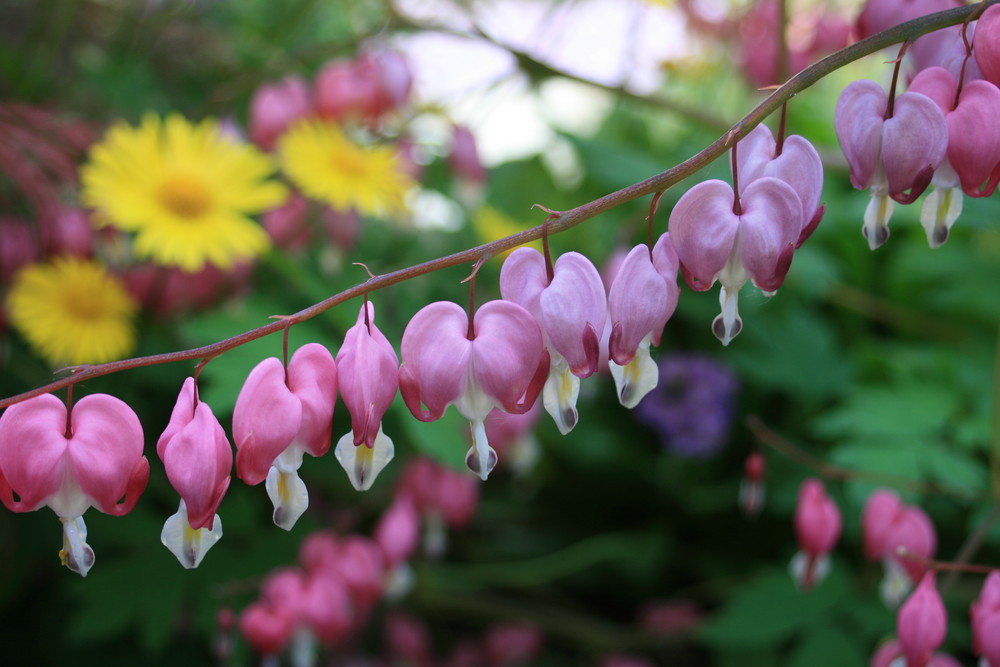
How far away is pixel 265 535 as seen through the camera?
1161 millimetres

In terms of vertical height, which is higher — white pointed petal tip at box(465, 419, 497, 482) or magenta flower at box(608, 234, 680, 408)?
magenta flower at box(608, 234, 680, 408)

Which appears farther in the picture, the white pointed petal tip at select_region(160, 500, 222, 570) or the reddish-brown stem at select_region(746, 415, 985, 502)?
the reddish-brown stem at select_region(746, 415, 985, 502)

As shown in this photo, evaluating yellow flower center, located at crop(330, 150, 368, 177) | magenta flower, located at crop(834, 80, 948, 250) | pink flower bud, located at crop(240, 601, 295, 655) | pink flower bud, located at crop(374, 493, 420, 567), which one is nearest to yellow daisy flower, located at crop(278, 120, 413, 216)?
yellow flower center, located at crop(330, 150, 368, 177)

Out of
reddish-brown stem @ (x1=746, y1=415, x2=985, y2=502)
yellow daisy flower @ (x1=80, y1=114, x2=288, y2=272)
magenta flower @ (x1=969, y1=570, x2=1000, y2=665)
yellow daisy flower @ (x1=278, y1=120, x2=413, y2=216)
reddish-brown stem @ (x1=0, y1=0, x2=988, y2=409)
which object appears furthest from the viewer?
yellow daisy flower @ (x1=278, y1=120, x2=413, y2=216)

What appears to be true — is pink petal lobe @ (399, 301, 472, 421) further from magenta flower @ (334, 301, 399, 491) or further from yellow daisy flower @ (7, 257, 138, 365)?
yellow daisy flower @ (7, 257, 138, 365)

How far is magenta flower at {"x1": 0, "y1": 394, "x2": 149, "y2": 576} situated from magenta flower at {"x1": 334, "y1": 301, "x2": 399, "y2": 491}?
120 millimetres

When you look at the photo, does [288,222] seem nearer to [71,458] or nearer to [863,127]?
[71,458]

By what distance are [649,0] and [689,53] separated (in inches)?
18.2

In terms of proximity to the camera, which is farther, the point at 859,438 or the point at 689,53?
the point at 689,53

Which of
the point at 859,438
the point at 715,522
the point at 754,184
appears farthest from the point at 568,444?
the point at 754,184

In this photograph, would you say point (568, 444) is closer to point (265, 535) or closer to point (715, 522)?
point (715, 522)

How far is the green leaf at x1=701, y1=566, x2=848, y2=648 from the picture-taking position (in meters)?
1.09

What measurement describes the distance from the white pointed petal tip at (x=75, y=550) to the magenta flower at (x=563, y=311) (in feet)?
0.92

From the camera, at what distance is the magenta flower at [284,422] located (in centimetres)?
46
